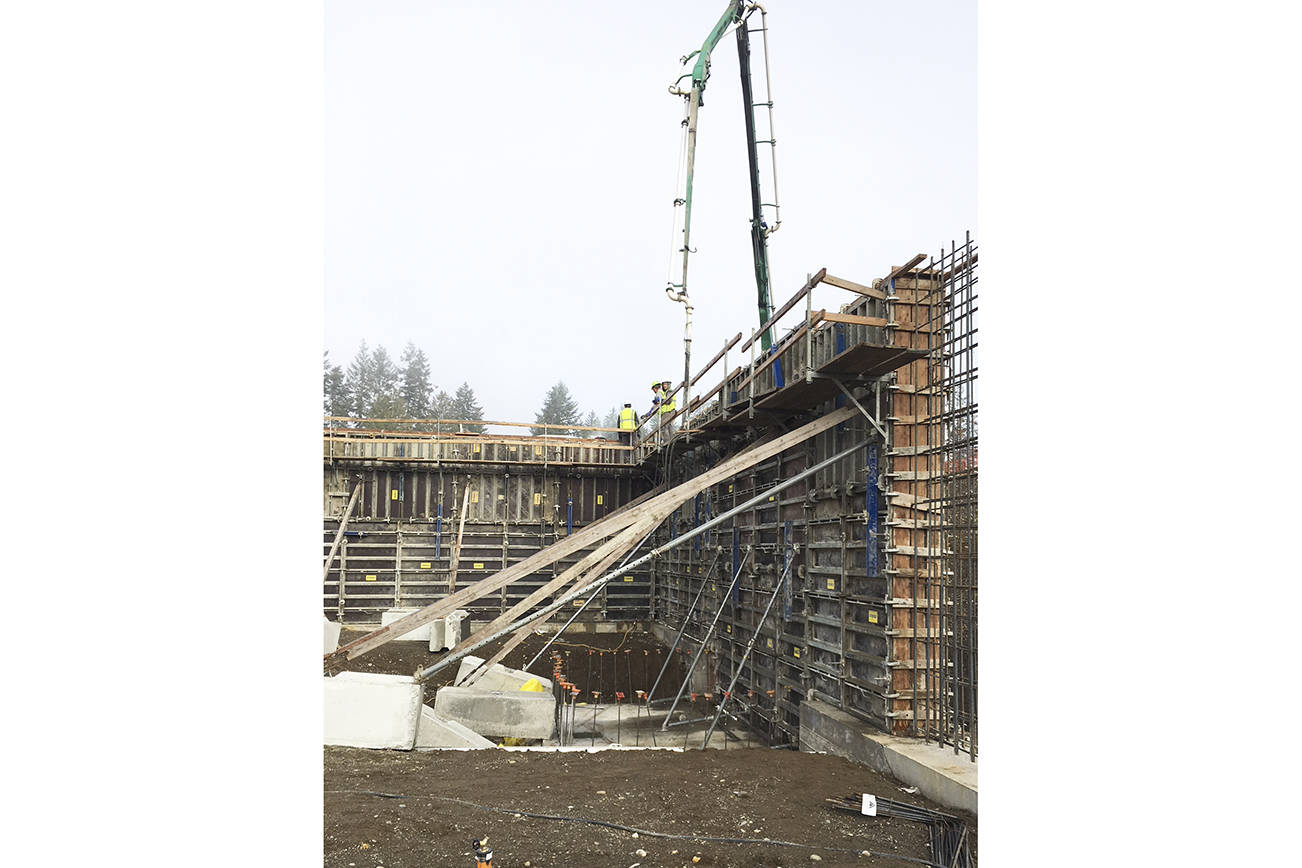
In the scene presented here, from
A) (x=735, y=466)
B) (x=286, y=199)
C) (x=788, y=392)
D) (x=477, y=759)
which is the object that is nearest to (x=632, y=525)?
(x=735, y=466)

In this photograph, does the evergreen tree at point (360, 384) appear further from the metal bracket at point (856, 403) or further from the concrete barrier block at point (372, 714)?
the metal bracket at point (856, 403)

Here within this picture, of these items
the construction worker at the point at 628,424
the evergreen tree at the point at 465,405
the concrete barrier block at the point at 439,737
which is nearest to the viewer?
the concrete barrier block at the point at 439,737

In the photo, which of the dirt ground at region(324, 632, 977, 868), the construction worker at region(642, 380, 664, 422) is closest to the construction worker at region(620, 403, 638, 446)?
the construction worker at region(642, 380, 664, 422)

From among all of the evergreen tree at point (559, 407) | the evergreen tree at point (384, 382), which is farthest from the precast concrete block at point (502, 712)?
the evergreen tree at point (559, 407)

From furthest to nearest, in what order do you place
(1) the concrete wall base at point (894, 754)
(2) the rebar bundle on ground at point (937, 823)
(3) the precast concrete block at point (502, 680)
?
(3) the precast concrete block at point (502, 680) < (1) the concrete wall base at point (894, 754) < (2) the rebar bundle on ground at point (937, 823)

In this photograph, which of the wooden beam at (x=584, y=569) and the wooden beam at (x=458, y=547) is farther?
the wooden beam at (x=458, y=547)

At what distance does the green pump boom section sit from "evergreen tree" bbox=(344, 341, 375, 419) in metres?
53.5

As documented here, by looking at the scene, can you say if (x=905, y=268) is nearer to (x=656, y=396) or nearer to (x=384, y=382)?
(x=656, y=396)

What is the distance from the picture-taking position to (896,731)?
8.54 m

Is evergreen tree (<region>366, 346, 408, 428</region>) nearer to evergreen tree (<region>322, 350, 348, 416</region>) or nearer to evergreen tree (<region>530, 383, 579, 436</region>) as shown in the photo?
evergreen tree (<region>322, 350, 348, 416</region>)

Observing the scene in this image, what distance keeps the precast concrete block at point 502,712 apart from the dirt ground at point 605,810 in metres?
1.90

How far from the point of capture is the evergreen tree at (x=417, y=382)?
230ft

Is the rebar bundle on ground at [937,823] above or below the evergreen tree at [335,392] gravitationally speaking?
below

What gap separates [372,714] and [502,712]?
2193 mm
